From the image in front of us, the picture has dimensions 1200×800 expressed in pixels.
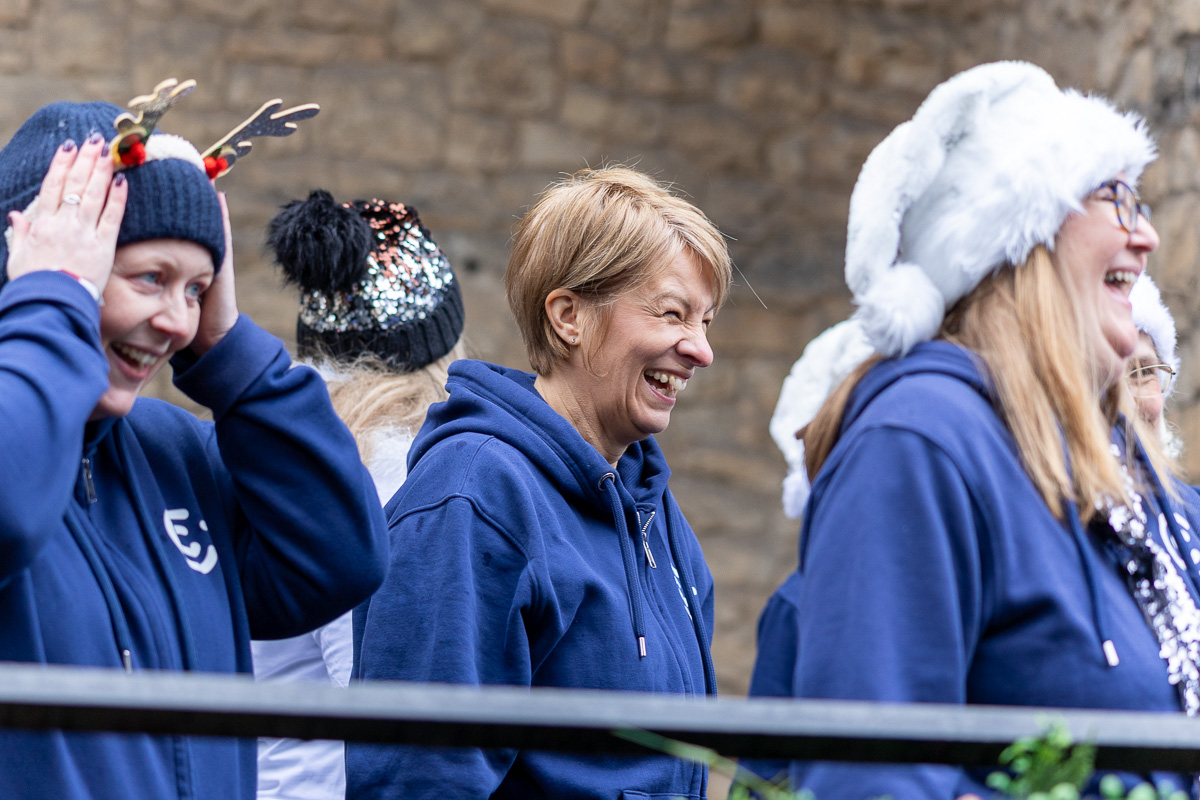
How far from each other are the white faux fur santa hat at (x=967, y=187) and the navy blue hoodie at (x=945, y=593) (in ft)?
0.48

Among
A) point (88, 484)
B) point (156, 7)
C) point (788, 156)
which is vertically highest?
point (156, 7)

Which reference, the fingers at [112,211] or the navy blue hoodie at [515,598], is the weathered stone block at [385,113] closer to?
the navy blue hoodie at [515,598]

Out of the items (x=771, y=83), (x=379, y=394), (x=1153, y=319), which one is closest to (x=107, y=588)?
(x=379, y=394)

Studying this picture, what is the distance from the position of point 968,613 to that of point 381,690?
2.09 feet

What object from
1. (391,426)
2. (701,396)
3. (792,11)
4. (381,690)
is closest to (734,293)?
(701,396)

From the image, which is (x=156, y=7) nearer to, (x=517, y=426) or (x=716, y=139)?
(x=716, y=139)

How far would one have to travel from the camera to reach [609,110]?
4.97m

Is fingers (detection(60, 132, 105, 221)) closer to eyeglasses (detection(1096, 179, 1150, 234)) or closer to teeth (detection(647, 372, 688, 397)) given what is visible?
teeth (detection(647, 372, 688, 397))

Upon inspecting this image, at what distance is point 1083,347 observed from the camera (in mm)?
1420

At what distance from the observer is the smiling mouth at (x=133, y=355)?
1440 mm

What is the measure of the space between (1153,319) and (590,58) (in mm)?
3058

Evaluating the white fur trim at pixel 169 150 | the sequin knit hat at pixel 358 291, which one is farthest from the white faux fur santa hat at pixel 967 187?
the sequin knit hat at pixel 358 291

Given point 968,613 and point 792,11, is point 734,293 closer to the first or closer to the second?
point 792,11

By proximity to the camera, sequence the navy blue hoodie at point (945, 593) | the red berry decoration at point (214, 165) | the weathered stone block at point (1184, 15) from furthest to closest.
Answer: the weathered stone block at point (1184, 15) → the red berry decoration at point (214, 165) → the navy blue hoodie at point (945, 593)
